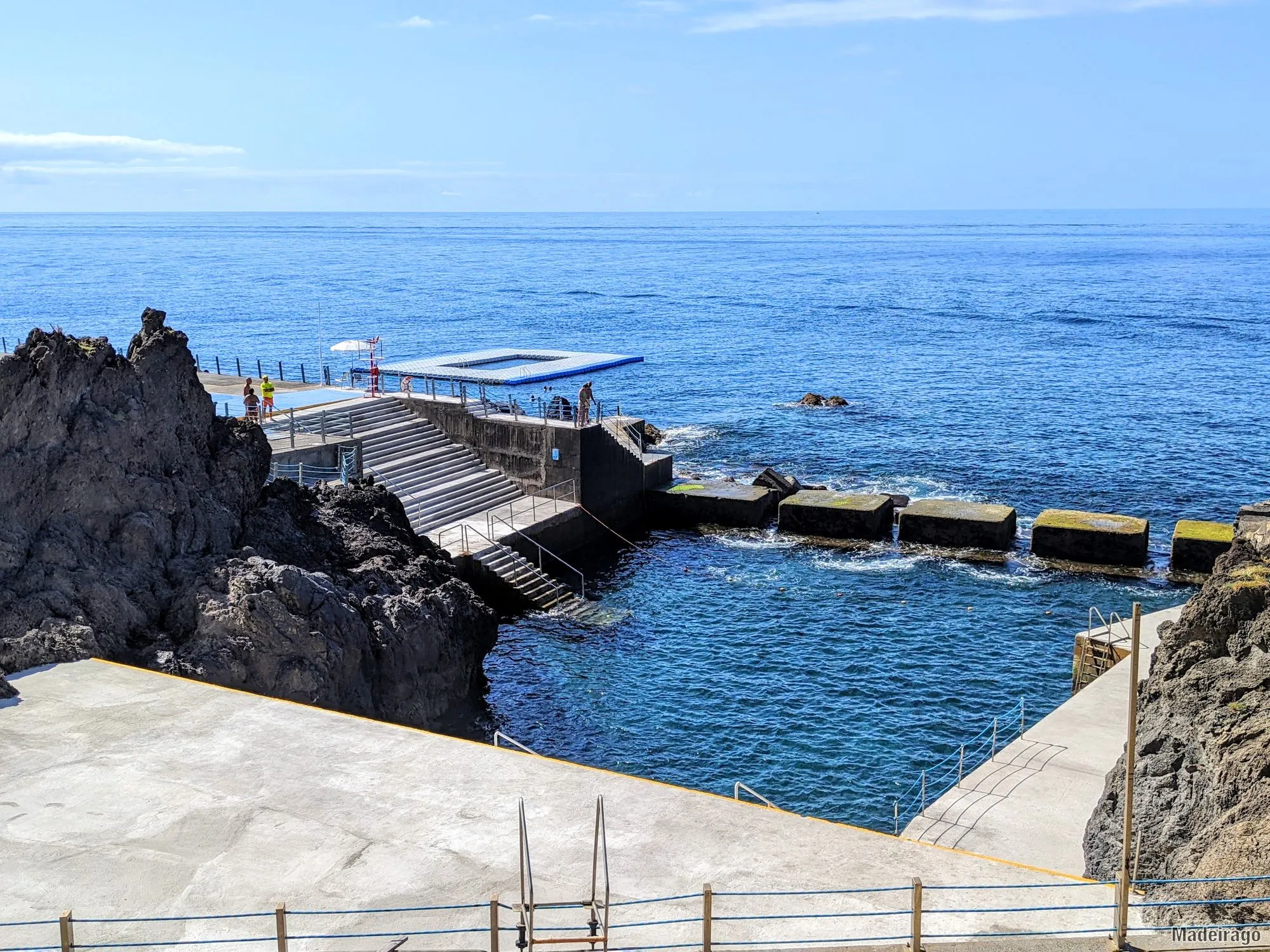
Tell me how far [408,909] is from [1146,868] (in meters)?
7.21

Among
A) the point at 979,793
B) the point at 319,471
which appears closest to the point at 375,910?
the point at 979,793

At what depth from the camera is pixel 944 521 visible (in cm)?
3800

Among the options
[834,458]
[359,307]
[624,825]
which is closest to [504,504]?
[834,458]

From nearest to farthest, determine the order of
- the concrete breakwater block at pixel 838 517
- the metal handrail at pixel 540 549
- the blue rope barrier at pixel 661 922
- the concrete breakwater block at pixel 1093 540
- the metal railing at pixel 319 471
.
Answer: the blue rope barrier at pixel 661 922, the metal railing at pixel 319 471, the metal handrail at pixel 540 549, the concrete breakwater block at pixel 1093 540, the concrete breakwater block at pixel 838 517

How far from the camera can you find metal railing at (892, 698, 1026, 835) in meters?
21.1

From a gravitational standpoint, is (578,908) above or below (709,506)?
above

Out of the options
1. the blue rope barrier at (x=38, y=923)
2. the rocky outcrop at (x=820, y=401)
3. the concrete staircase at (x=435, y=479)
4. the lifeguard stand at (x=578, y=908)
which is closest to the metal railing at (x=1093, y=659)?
the concrete staircase at (x=435, y=479)

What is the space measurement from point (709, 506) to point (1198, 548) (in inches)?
594

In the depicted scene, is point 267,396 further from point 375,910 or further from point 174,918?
point 375,910

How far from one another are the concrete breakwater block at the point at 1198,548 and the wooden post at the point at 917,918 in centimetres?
2753

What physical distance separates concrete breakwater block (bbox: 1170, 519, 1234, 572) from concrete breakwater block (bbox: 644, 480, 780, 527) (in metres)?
12.8

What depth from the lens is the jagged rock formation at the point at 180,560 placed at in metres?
19.7

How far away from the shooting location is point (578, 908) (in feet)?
38.9

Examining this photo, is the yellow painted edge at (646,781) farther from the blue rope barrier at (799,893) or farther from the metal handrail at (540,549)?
the metal handrail at (540,549)
